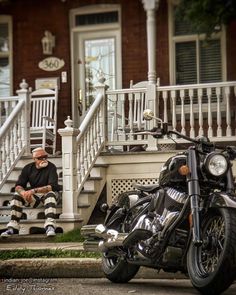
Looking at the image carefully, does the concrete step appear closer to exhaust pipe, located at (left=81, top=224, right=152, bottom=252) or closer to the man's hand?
the man's hand

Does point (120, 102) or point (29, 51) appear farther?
point (29, 51)

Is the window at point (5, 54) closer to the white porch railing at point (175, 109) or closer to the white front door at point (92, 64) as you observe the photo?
the white front door at point (92, 64)

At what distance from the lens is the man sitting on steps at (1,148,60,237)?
10.7 metres

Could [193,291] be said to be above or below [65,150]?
below

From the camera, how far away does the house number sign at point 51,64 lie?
15219 mm

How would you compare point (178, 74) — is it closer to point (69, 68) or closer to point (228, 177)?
point (69, 68)

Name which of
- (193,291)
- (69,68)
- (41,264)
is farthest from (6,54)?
(193,291)

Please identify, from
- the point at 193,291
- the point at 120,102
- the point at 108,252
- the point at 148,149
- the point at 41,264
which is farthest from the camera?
the point at 120,102

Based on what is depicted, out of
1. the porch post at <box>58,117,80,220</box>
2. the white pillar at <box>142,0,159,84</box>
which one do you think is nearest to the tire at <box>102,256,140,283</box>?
the porch post at <box>58,117,80,220</box>

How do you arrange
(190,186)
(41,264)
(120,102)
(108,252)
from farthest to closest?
1. (120,102)
2. (41,264)
3. (108,252)
4. (190,186)

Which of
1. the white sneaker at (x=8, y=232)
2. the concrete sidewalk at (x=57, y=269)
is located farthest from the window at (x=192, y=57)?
the concrete sidewalk at (x=57, y=269)

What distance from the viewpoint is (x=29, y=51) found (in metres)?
15.5

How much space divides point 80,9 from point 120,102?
9.52 ft

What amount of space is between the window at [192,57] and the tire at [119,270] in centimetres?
755
